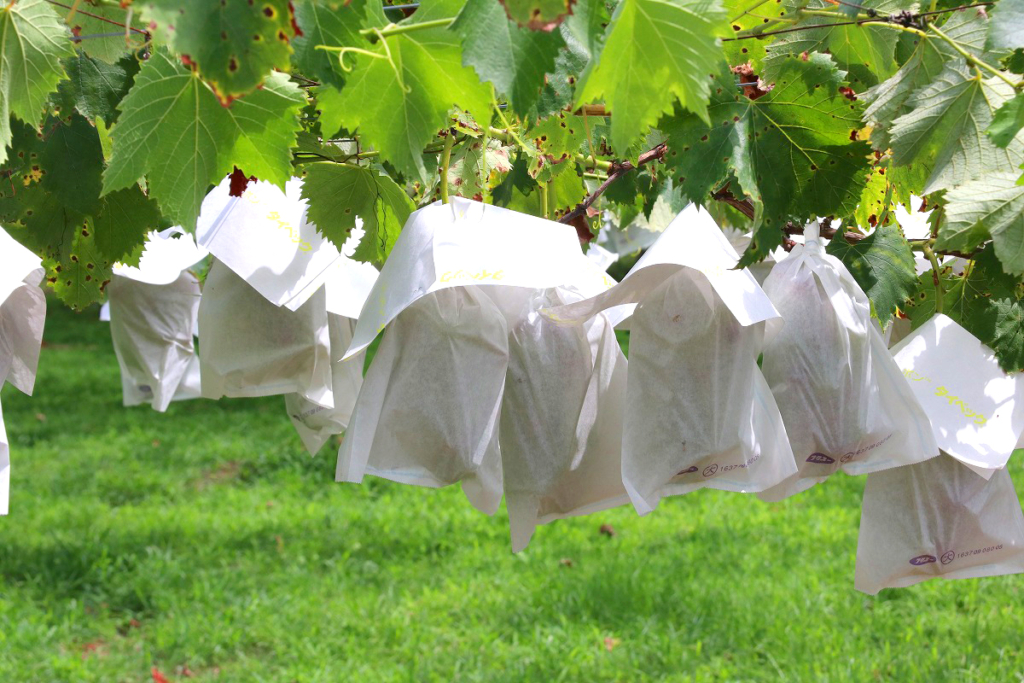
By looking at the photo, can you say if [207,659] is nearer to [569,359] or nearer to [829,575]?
[829,575]

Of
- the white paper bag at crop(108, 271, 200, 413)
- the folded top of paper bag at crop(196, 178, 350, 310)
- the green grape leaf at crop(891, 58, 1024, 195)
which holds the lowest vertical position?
the white paper bag at crop(108, 271, 200, 413)

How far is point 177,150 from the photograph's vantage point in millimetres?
943

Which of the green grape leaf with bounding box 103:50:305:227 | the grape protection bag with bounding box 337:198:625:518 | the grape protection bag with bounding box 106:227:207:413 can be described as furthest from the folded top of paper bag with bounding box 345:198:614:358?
the grape protection bag with bounding box 106:227:207:413

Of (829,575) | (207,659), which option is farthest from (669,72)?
(829,575)

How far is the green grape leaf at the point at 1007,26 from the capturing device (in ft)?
3.46

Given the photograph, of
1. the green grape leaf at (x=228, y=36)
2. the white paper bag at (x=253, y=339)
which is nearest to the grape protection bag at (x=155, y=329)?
the white paper bag at (x=253, y=339)

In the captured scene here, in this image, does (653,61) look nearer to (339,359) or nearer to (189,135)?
(189,135)

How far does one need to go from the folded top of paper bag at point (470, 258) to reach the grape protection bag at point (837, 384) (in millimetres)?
266

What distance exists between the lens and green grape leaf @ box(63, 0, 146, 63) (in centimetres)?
122

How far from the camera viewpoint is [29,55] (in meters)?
1.03

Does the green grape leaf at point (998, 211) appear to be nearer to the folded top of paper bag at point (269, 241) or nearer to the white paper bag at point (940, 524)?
the white paper bag at point (940, 524)

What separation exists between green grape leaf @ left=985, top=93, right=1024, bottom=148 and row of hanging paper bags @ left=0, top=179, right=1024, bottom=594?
0.31m

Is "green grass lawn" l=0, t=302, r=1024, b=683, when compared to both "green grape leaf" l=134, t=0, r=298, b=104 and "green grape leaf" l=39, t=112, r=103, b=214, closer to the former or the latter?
"green grape leaf" l=39, t=112, r=103, b=214

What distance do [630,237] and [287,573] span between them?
7.50 ft
